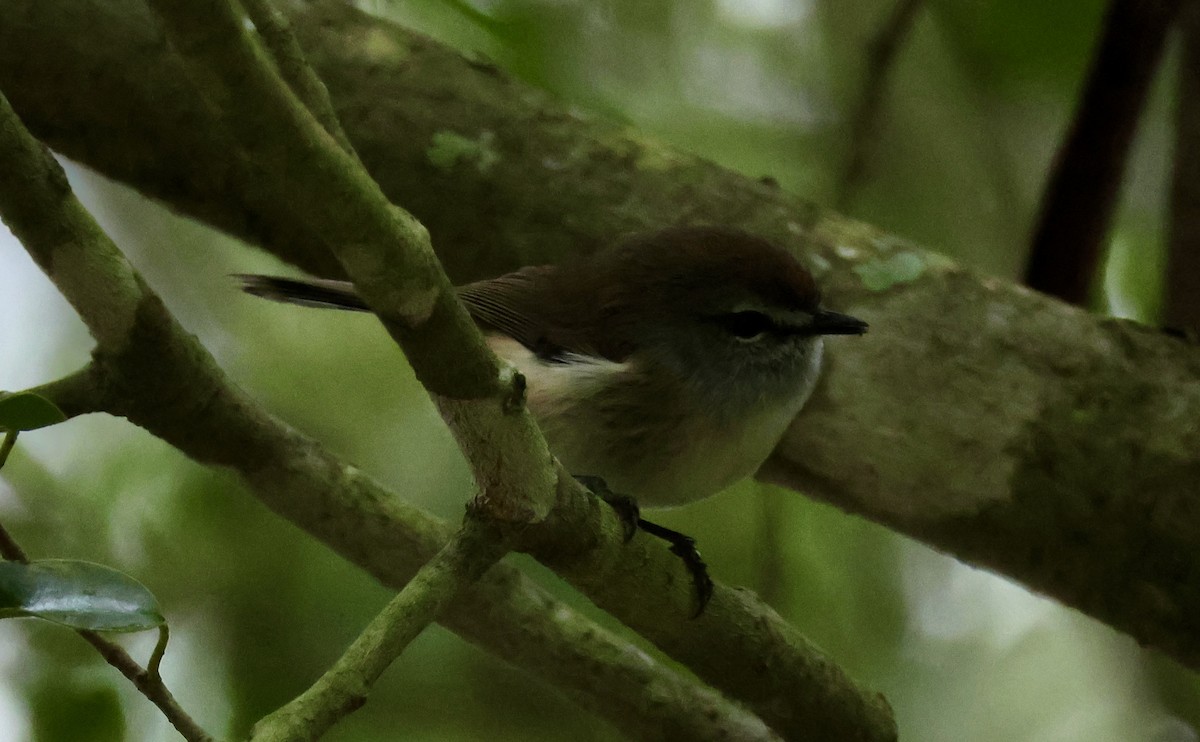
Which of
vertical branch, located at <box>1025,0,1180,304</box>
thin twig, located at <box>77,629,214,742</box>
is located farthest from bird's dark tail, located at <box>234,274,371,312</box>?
vertical branch, located at <box>1025,0,1180,304</box>

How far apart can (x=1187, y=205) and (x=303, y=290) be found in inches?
107

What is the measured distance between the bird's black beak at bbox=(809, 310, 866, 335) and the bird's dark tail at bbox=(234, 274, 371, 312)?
40.6 inches

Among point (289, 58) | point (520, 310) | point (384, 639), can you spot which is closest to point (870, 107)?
point (520, 310)

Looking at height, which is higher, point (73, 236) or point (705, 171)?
point (705, 171)

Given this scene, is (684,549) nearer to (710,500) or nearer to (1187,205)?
(710,500)

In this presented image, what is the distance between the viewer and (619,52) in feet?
13.0

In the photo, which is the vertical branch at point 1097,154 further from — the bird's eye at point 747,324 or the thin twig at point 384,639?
the thin twig at point 384,639

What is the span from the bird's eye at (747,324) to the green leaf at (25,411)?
181 cm

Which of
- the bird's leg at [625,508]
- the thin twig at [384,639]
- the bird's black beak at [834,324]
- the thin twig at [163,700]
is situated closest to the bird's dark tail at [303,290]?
the bird's leg at [625,508]

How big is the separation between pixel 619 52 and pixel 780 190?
0.97 meters

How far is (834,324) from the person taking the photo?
2805 millimetres

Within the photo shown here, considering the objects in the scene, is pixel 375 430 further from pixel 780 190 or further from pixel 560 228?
pixel 780 190

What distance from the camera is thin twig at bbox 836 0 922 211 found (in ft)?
13.1

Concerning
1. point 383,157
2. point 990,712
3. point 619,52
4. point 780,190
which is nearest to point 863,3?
point 619,52
